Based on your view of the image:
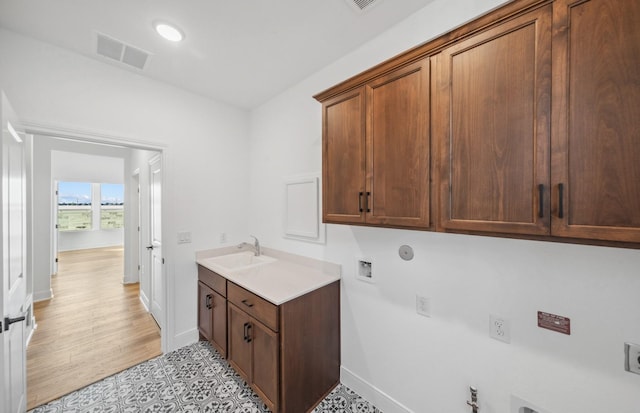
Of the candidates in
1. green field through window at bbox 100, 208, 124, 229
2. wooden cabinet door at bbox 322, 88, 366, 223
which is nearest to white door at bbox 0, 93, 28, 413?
wooden cabinet door at bbox 322, 88, 366, 223

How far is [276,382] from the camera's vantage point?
5.11 feet

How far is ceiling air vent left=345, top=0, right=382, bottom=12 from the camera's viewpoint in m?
1.43

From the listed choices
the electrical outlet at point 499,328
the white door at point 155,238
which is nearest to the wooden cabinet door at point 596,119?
the electrical outlet at point 499,328

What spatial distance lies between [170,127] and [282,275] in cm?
185

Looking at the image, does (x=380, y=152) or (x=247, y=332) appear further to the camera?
(x=247, y=332)

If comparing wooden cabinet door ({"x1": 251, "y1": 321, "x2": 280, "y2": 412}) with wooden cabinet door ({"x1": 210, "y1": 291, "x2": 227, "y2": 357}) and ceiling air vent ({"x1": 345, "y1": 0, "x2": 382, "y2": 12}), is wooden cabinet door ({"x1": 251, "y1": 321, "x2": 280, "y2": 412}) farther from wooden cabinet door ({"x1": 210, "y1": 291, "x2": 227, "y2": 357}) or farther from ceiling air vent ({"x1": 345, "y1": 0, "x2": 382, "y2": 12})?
ceiling air vent ({"x1": 345, "y1": 0, "x2": 382, "y2": 12})

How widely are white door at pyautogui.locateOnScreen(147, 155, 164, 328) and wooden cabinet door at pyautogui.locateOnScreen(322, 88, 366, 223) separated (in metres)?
2.31

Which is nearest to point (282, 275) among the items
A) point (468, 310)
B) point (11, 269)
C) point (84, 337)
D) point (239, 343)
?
point (239, 343)

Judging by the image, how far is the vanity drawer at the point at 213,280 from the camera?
2113 mm

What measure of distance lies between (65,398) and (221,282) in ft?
4.44

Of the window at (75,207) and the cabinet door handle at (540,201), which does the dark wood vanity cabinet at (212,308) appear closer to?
the cabinet door handle at (540,201)

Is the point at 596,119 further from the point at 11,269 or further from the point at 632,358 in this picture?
the point at 11,269

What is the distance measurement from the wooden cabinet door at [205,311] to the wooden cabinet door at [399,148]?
1.86m

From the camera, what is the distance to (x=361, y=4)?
1.45 meters
